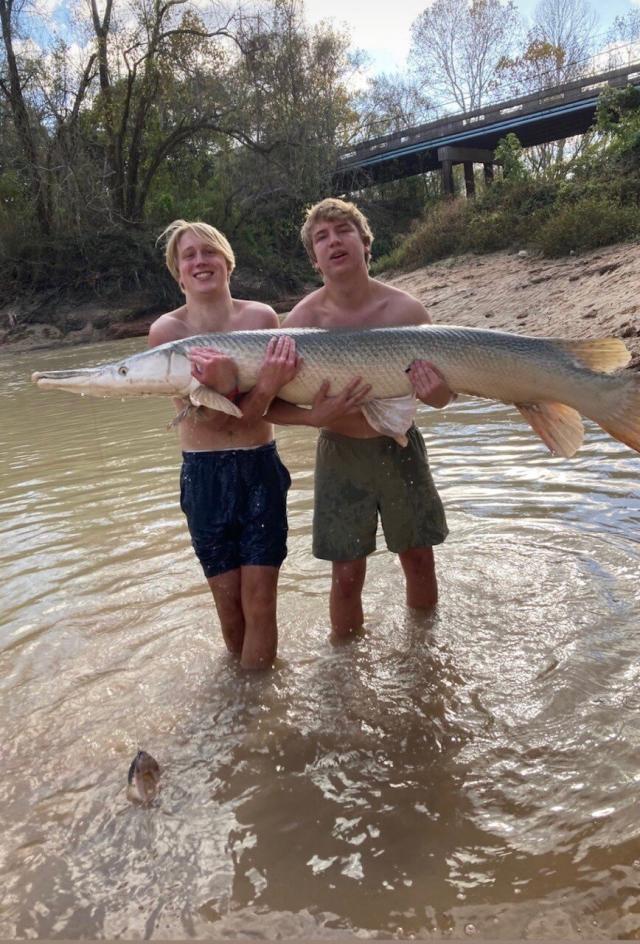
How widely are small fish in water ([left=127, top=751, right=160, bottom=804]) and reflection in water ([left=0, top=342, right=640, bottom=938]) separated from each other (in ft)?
0.16

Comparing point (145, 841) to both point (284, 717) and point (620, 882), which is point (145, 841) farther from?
point (620, 882)

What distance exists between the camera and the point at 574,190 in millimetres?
15656

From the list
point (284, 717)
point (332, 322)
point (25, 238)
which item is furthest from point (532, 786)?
point (25, 238)

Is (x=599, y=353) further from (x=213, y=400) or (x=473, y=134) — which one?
(x=473, y=134)

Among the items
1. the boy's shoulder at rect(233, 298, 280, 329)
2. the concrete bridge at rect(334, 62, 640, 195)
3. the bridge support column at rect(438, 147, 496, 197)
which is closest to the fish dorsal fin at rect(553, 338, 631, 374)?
the boy's shoulder at rect(233, 298, 280, 329)

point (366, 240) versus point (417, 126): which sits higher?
point (417, 126)

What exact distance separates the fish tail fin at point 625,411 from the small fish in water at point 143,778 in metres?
2.07

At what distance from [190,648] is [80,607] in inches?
36.4

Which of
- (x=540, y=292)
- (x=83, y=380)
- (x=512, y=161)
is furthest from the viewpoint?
(x=512, y=161)

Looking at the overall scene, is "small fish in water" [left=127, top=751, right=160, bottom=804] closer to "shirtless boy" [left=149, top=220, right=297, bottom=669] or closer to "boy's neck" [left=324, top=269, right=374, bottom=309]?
"shirtless boy" [left=149, top=220, right=297, bottom=669]

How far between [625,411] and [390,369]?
92cm

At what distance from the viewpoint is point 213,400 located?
→ 2820 mm

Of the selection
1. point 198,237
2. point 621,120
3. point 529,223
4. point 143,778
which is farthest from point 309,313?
point 621,120

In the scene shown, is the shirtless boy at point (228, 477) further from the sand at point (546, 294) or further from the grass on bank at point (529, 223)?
the grass on bank at point (529, 223)
